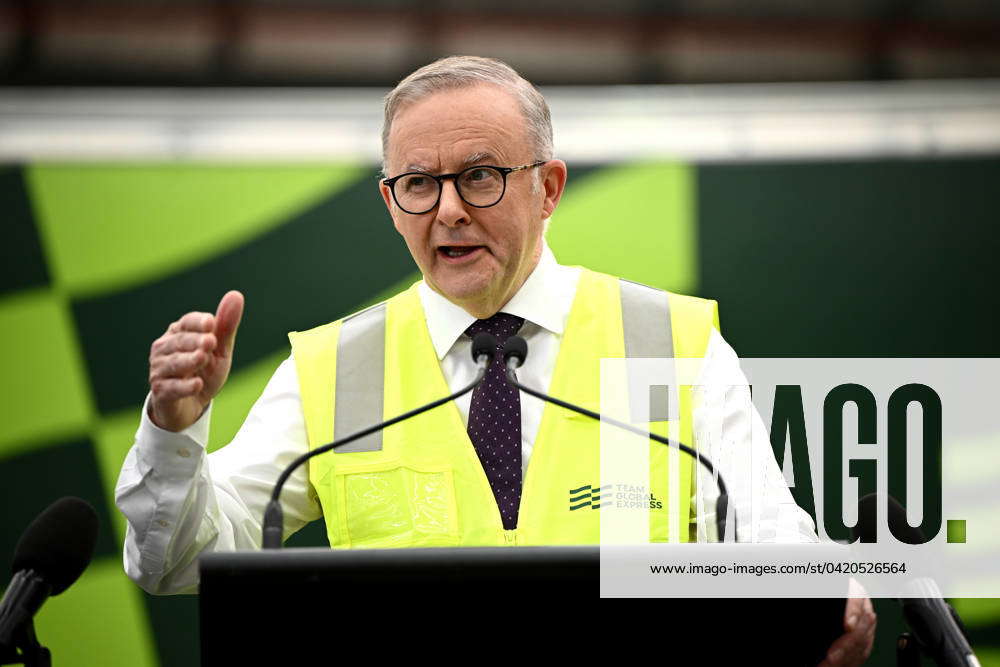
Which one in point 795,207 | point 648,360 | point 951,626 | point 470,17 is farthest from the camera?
point 795,207

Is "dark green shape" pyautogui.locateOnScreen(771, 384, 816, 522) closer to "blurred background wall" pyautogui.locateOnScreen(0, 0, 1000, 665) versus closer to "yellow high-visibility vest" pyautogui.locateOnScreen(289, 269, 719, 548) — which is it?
"blurred background wall" pyautogui.locateOnScreen(0, 0, 1000, 665)

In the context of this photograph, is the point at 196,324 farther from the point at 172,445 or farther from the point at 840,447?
the point at 840,447

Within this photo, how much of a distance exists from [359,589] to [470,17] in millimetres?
1937

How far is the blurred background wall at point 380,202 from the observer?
2.80 meters

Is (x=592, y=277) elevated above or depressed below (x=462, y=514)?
above

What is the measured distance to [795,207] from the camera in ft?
9.45

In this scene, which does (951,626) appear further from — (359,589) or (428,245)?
(428,245)

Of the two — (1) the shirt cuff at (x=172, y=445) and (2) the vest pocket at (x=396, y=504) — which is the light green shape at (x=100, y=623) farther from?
(1) the shirt cuff at (x=172, y=445)

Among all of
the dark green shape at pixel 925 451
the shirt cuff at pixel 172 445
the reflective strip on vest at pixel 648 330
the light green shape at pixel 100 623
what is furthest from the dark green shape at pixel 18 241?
the dark green shape at pixel 925 451

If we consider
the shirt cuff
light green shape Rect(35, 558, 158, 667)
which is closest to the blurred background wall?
light green shape Rect(35, 558, 158, 667)

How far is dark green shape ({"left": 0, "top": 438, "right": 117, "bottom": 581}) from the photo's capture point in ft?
9.09

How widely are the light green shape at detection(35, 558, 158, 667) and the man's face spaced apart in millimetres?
1416

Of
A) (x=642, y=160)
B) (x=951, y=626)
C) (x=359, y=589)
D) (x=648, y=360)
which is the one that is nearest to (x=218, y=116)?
(x=642, y=160)

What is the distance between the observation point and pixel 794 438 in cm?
286
